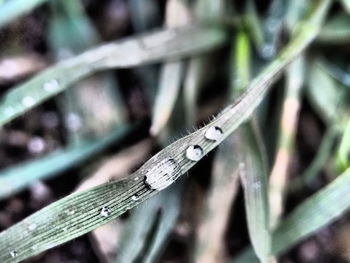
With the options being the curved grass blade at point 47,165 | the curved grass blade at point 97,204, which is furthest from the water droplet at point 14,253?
the curved grass blade at point 47,165

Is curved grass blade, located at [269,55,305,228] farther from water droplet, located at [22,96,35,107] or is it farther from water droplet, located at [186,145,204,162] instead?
water droplet, located at [22,96,35,107]

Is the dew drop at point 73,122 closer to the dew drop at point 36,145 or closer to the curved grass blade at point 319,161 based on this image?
the dew drop at point 36,145

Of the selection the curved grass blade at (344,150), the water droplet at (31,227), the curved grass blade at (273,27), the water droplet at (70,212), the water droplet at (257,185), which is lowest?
the curved grass blade at (344,150)

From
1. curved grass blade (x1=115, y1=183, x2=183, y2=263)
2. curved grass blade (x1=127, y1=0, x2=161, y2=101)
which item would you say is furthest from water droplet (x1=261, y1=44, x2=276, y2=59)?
curved grass blade (x1=115, y1=183, x2=183, y2=263)

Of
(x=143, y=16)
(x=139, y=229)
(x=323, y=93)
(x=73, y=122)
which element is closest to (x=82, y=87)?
(x=73, y=122)

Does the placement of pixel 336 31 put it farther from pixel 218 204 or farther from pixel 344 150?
pixel 218 204
